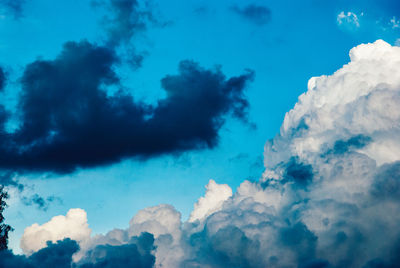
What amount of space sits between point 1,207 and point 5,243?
735 cm

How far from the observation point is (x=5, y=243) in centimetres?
11031

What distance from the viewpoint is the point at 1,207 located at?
11156cm

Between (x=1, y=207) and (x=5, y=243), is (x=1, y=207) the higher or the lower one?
the higher one
